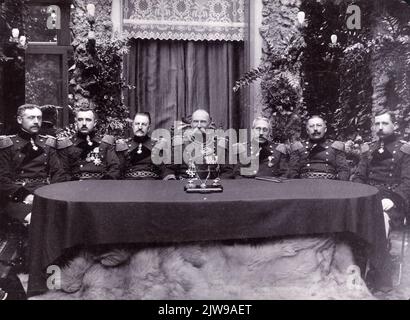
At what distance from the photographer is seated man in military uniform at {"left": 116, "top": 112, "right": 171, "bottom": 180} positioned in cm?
441

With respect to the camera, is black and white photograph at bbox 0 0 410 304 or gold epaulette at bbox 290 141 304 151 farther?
gold epaulette at bbox 290 141 304 151

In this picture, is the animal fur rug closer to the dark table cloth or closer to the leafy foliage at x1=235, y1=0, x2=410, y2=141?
the dark table cloth

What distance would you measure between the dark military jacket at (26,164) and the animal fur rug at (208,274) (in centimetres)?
114

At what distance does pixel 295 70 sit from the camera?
541 centimetres

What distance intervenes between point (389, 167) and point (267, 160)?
102cm

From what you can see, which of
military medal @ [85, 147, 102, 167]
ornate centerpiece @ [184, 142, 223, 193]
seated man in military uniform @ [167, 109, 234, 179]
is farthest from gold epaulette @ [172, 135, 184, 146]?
ornate centerpiece @ [184, 142, 223, 193]

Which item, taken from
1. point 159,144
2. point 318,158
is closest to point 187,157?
point 159,144

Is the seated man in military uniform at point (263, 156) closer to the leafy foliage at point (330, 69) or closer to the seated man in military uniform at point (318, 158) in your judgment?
the seated man in military uniform at point (318, 158)

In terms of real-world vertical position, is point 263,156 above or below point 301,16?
below

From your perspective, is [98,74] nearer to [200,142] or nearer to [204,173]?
[200,142]

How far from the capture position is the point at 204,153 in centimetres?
349

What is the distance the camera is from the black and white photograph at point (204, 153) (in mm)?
3143

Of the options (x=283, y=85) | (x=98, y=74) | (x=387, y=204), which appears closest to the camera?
(x=387, y=204)

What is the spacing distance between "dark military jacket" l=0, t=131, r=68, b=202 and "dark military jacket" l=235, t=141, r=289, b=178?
1553 millimetres
